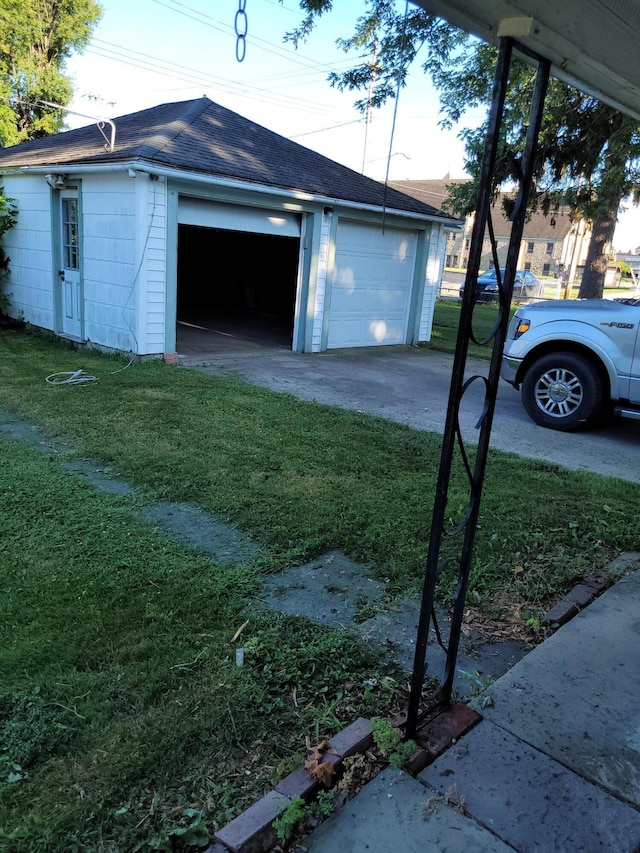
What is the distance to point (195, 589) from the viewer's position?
3.27 m

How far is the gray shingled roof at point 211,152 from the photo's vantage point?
9.47m

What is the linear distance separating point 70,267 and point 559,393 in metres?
8.40

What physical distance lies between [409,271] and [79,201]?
6.68 m

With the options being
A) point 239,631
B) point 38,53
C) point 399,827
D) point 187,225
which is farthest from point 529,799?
point 38,53

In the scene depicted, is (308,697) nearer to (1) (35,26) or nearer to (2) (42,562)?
→ (2) (42,562)

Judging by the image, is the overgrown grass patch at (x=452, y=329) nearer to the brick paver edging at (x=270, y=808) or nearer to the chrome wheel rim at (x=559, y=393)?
the chrome wheel rim at (x=559, y=393)

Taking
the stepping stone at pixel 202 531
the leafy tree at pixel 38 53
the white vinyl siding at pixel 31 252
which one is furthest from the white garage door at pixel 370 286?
the leafy tree at pixel 38 53

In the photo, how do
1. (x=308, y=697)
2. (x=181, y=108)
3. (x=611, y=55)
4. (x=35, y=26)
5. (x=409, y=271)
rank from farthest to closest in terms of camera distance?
(x=35, y=26) → (x=409, y=271) → (x=181, y=108) → (x=308, y=697) → (x=611, y=55)

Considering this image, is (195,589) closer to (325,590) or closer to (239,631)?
(239,631)

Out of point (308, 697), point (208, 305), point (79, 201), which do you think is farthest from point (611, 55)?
point (208, 305)

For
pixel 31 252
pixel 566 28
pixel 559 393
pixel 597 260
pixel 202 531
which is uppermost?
pixel 566 28

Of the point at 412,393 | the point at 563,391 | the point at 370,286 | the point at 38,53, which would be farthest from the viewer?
the point at 38,53

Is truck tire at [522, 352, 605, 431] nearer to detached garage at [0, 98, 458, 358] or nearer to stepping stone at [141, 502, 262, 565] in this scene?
detached garage at [0, 98, 458, 358]

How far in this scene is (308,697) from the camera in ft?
8.23
